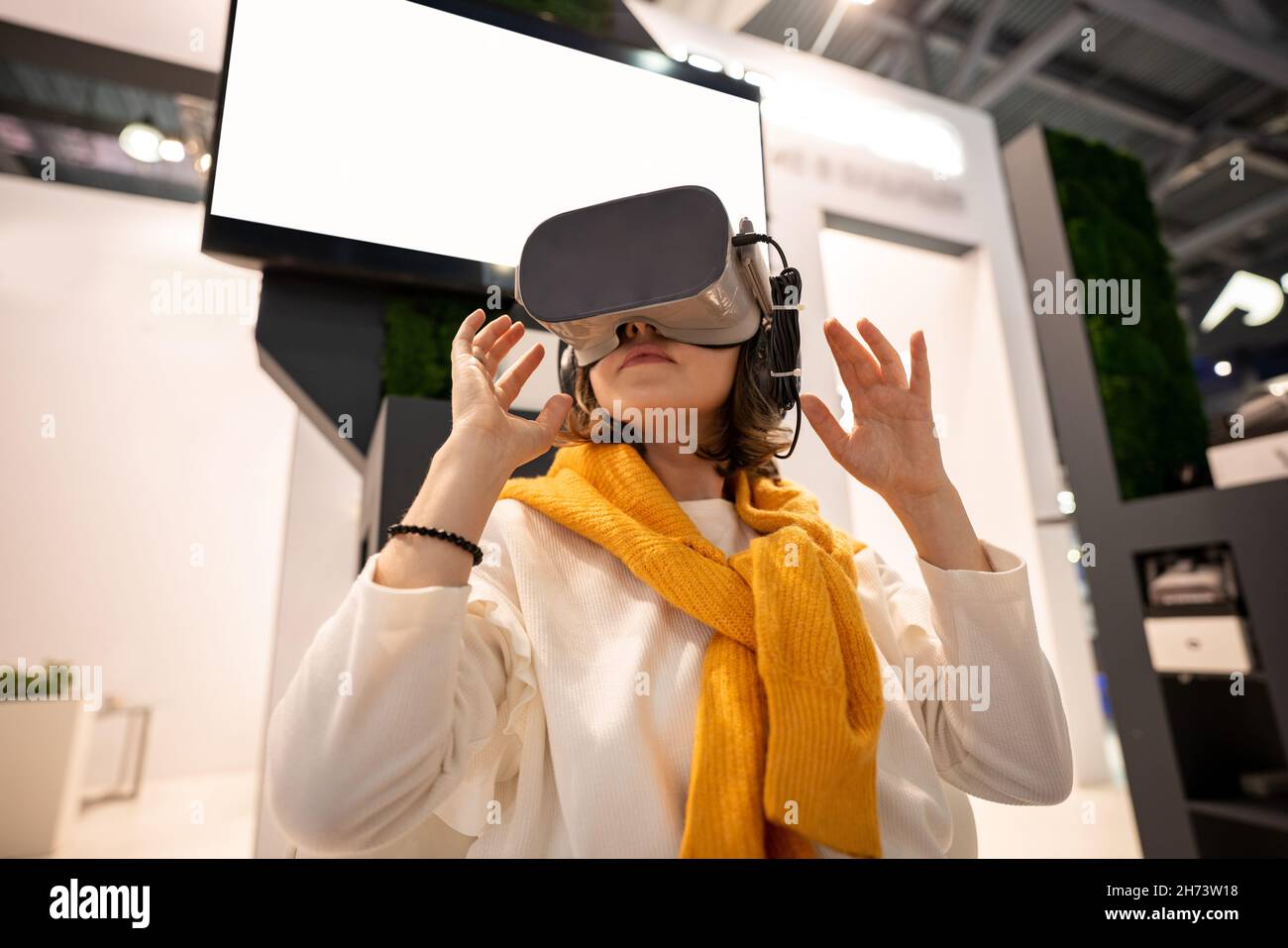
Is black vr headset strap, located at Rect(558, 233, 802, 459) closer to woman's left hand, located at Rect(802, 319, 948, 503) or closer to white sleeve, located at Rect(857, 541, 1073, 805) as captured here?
woman's left hand, located at Rect(802, 319, 948, 503)

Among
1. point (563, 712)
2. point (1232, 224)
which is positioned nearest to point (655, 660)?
point (563, 712)

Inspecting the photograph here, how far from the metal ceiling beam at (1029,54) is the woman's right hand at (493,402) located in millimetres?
5232

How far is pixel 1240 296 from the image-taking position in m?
5.26

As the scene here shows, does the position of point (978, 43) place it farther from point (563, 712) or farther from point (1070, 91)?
point (563, 712)

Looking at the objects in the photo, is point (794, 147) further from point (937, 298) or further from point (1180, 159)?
point (1180, 159)

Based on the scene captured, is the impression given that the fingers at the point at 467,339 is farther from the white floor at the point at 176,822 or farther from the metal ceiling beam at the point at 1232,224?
the metal ceiling beam at the point at 1232,224

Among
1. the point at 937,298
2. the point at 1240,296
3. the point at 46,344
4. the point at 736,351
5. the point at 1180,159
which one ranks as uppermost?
the point at 1180,159

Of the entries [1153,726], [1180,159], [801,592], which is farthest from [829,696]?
[1180,159]

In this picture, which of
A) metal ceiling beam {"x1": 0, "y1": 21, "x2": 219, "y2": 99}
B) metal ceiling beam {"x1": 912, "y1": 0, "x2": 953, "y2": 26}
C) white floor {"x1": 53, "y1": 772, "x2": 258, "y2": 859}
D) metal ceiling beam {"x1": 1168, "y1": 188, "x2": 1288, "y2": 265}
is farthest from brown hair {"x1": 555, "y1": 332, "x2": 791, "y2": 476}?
metal ceiling beam {"x1": 1168, "y1": 188, "x2": 1288, "y2": 265}

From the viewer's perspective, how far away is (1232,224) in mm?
6844

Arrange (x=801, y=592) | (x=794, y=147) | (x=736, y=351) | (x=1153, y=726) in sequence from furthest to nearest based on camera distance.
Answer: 1. (x=794, y=147)
2. (x=1153, y=726)
3. (x=736, y=351)
4. (x=801, y=592)
